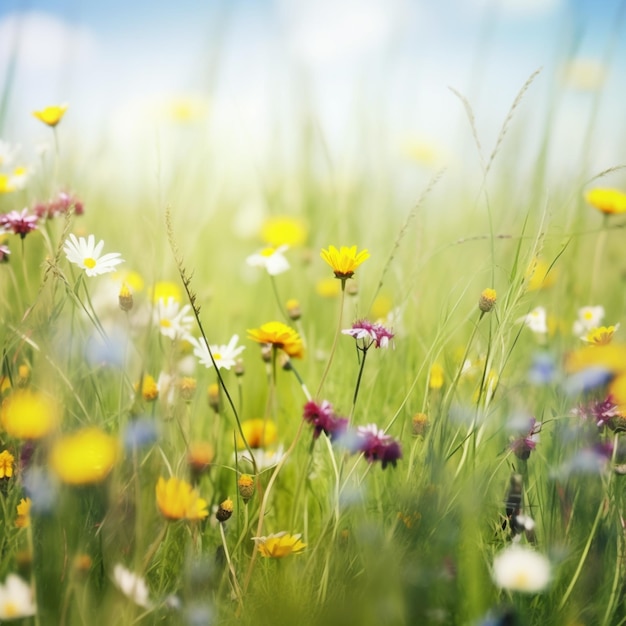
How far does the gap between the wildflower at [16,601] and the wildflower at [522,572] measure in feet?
1.37

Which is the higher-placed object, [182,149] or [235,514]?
[182,149]

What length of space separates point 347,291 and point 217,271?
2.96 feet

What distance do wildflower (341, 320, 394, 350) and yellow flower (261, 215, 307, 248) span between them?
3.24 ft

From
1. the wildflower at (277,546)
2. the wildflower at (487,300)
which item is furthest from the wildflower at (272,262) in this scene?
the wildflower at (277,546)

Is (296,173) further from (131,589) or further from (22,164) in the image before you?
(131,589)

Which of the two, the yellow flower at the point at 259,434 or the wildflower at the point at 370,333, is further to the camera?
the yellow flower at the point at 259,434

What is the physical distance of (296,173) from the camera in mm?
2195

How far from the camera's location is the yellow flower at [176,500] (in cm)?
69

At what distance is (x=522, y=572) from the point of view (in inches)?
26.1

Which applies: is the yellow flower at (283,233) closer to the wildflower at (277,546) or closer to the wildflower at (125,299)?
the wildflower at (125,299)

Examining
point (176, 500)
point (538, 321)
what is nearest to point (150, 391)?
point (176, 500)

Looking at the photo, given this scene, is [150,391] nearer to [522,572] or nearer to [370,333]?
[370,333]

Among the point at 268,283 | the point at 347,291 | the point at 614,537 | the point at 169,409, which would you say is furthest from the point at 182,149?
the point at 614,537

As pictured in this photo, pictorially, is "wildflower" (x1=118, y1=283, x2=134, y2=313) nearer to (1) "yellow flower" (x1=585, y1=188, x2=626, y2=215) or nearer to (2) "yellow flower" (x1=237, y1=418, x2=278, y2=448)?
(2) "yellow flower" (x1=237, y1=418, x2=278, y2=448)
